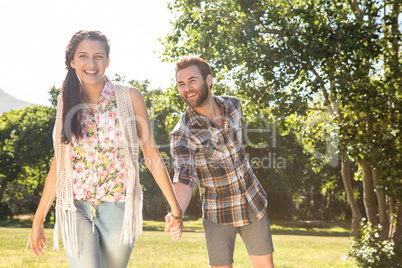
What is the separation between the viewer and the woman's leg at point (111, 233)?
9.72 ft

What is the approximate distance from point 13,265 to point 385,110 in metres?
8.80

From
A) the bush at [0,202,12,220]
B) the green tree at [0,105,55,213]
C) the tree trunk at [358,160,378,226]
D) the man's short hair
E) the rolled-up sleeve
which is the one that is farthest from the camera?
the bush at [0,202,12,220]

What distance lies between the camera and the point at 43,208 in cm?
306

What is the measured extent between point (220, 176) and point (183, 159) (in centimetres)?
38

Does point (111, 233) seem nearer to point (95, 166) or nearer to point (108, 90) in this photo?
point (95, 166)

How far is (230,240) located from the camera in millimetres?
3863

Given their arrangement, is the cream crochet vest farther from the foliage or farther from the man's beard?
the foliage

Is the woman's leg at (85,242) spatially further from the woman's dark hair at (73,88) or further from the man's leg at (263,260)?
the man's leg at (263,260)

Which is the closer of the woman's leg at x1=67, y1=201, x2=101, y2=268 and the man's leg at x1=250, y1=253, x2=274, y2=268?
the woman's leg at x1=67, y1=201, x2=101, y2=268

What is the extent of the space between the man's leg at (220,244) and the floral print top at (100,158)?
114cm

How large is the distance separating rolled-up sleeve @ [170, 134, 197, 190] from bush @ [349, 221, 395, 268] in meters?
7.45

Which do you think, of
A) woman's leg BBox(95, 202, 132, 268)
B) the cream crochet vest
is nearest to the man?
the cream crochet vest

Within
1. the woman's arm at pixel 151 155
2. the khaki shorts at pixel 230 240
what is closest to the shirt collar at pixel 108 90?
the woman's arm at pixel 151 155

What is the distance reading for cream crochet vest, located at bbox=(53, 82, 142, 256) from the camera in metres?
2.97
